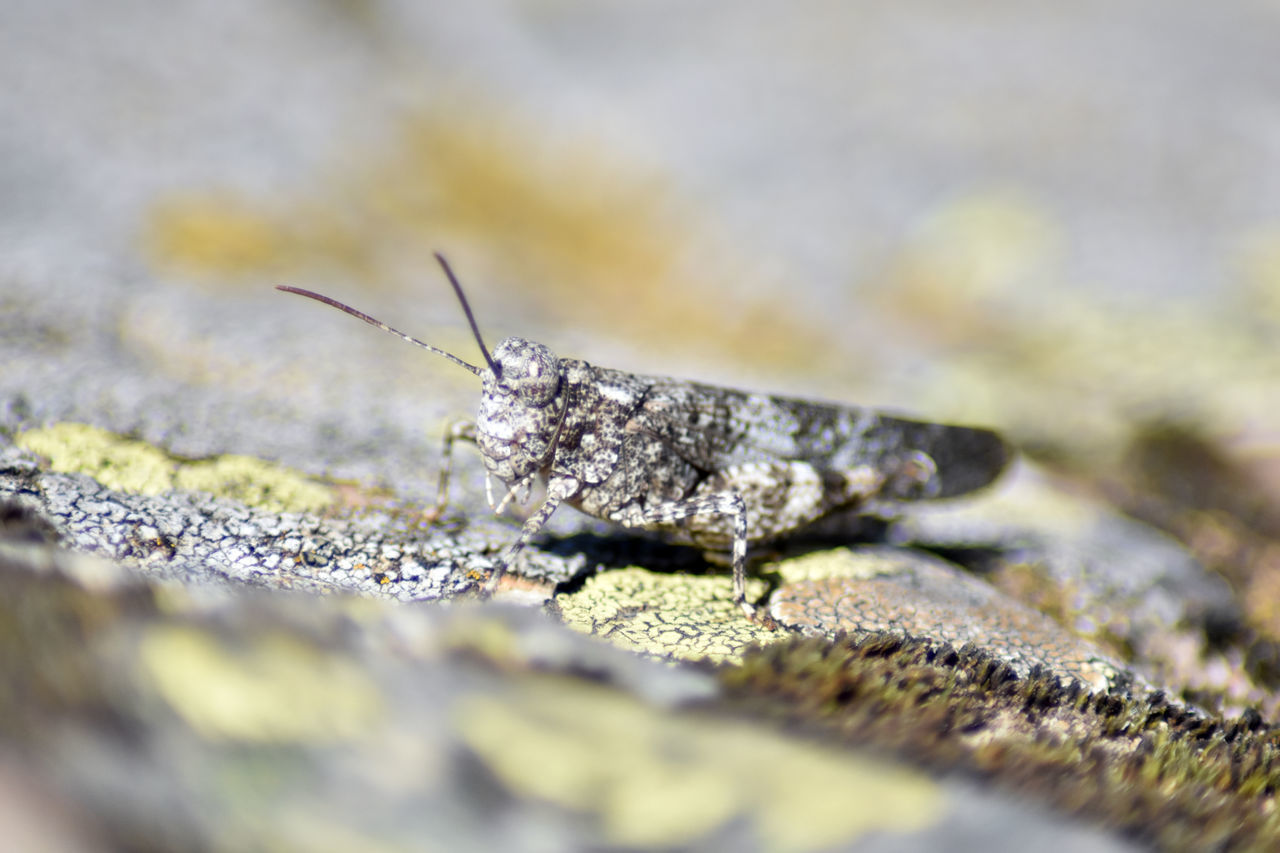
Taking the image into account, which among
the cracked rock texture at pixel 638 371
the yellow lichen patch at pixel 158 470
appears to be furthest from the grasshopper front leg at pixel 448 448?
the yellow lichen patch at pixel 158 470

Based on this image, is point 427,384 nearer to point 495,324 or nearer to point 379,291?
point 495,324

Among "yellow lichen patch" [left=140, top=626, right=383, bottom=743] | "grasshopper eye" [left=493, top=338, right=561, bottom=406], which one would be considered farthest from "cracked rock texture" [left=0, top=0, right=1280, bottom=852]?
"grasshopper eye" [left=493, top=338, right=561, bottom=406]

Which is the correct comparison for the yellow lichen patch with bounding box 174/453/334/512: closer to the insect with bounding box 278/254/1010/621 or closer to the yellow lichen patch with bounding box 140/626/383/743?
the insect with bounding box 278/254/1010/621

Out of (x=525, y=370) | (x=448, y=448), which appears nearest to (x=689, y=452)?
(x=525, y=370)

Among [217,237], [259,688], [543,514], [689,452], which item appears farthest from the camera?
[217,237]

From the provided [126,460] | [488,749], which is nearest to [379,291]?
[126,460]

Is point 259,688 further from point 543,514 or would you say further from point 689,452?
point 689,452
